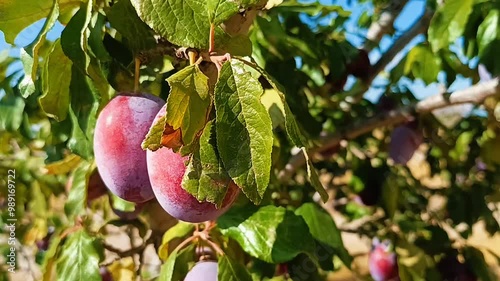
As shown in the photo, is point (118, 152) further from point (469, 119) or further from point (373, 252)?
point (469, 119)

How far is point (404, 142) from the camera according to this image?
1.60 meters

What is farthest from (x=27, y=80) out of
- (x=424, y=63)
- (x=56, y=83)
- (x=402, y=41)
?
(x=402, y=41)

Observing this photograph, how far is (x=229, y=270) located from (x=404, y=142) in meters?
0.94

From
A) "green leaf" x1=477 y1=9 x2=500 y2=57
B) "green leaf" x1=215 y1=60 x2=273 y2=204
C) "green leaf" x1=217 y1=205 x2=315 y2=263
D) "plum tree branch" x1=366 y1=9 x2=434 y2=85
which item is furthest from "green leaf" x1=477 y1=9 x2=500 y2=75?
"green leaf" x1=215 y1=60 x2=273 y2=204

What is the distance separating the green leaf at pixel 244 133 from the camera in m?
0.51

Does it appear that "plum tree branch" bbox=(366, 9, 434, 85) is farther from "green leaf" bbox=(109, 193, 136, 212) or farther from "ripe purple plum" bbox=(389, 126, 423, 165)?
"green leaf" bbox=(109, 193, 136, 212)

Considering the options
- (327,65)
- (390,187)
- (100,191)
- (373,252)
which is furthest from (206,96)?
(373,252)

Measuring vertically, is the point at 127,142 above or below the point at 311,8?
Result: above

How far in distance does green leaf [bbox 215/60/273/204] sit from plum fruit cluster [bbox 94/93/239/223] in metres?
0.12

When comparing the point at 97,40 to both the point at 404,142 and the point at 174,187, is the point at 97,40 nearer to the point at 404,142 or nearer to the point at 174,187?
the point at 174,187

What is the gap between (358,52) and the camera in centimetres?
151

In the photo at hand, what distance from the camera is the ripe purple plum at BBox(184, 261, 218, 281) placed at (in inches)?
30.5

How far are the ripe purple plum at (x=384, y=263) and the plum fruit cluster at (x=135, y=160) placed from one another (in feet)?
3.48

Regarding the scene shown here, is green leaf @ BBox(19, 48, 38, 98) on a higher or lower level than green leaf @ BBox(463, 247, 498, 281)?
higher
